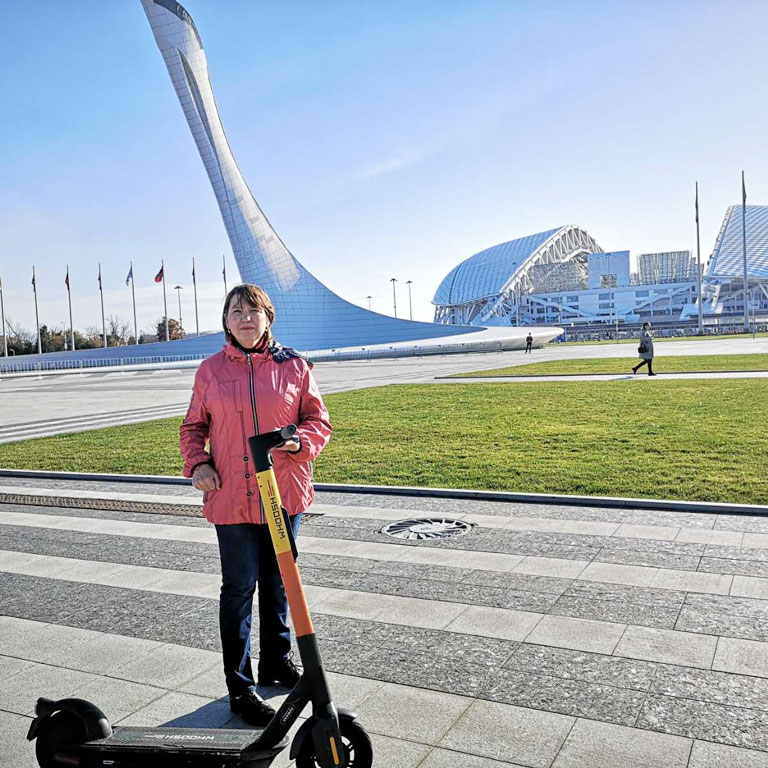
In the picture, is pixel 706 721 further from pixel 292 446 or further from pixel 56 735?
pixel 56 735

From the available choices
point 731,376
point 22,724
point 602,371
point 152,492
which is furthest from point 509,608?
point 602,371

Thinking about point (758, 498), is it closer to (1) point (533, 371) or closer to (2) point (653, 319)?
(1) point (533, 371)

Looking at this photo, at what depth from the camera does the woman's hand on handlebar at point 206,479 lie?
10.1 ft

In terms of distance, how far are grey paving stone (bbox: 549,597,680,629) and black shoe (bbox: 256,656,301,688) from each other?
1418 millimetres

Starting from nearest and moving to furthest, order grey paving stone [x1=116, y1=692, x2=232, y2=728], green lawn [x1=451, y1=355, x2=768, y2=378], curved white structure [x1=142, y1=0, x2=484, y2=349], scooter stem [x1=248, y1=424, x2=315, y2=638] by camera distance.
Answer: scooter stem [x1=248, y1=424, x2=315, y2=638] < grey paving stone [x1=116, y1=692, x2=232, y2=728] < green lawn [x1=451, y1=355, x2=768, y2=378] < curved white structure [x1=142, y1=0, x2=484, y2=349]

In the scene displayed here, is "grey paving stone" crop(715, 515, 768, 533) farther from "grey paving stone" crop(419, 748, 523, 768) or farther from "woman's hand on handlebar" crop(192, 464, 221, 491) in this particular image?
"woman's hand on handlebar" crop(192, 464, 221, 491)

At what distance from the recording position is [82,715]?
2.56 m

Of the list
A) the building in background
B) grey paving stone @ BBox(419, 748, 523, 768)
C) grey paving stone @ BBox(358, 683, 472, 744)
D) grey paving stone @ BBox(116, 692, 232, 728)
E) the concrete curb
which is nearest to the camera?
grey paving stone @ BBox(419, 748, 523, 768)

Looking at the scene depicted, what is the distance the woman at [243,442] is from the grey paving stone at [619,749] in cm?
113

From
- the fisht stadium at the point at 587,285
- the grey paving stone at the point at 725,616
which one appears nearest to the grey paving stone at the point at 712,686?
the grey paving stone at the point at 725,616

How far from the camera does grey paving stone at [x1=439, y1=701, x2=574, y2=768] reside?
2.72 meters

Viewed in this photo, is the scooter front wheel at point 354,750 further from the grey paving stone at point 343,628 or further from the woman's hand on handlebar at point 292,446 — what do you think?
the grey paving stone at point 343,628

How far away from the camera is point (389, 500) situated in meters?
7.13

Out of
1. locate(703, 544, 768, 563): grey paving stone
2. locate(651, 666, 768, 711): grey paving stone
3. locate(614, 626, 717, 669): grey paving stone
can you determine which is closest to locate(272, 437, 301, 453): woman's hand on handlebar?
locate(651, 666, 768, 711): grey paving stone
